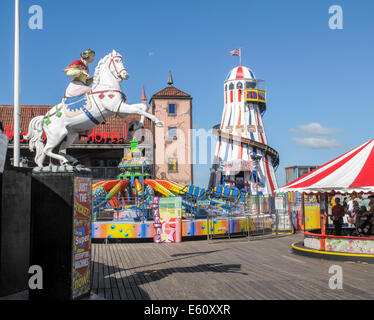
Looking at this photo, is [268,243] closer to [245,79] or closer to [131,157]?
[131,157]

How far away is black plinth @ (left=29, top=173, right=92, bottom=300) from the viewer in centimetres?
668

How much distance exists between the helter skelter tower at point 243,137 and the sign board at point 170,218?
77.7ft

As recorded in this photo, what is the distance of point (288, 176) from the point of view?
107ft

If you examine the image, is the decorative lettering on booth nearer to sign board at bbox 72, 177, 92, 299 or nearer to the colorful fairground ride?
the colorful fairground ride

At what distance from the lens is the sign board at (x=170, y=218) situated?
695 inches

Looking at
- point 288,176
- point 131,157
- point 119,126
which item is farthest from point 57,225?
point 119,126

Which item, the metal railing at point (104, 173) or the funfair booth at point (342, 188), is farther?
the metal railing at point (104, 173)

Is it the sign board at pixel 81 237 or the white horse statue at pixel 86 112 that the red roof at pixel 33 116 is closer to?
the white horse statue at pixel 86 112

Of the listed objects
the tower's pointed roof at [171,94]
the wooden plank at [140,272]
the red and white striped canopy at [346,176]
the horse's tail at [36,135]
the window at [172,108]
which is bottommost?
the wooden plank at [140,272]

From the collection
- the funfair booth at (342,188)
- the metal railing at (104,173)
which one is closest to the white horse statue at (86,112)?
the funfair booth at (342,188)

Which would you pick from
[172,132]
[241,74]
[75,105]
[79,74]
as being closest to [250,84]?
[241,74]

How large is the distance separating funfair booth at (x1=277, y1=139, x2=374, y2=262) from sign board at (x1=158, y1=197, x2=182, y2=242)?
532cm

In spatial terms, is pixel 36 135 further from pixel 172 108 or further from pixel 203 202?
pixel 172 108

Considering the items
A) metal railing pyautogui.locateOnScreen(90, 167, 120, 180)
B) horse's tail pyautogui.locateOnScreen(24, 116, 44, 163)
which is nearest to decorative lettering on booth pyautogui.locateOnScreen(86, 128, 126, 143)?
metal railing pyautogui.locateOnScreen(90, 167, 120, 180)
